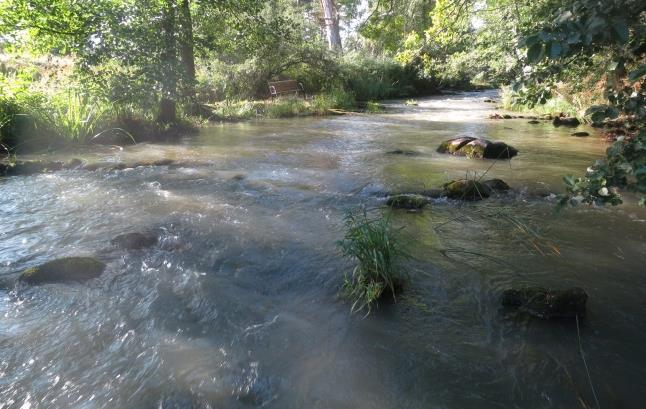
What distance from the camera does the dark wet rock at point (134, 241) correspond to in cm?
449

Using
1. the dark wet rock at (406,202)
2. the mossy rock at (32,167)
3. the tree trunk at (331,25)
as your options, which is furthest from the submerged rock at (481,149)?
the tree trunk at (331,25)

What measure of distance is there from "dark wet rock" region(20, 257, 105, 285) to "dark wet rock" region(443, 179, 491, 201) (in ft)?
14.6

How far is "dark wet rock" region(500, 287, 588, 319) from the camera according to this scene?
3.23 metres

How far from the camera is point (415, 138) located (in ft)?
36.6

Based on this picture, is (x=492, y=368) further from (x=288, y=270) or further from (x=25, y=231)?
(x=25, y=231)

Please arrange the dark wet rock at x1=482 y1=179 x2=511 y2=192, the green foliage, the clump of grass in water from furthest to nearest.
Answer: the dark wet rock at x1=482 y1=179 x2=511 y2=192
the clump of grass in water
the green foliage

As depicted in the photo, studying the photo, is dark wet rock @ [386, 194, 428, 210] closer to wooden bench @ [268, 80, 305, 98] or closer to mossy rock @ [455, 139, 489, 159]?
mossy rock @ [455, 139, 489, 159]

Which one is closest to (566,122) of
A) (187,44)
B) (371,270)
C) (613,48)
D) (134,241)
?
(187,44)

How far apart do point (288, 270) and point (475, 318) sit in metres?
1.70

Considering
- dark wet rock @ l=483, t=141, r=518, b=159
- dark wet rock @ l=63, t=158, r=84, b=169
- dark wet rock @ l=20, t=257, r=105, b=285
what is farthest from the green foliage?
dark wet rock @ l=63, t=158, r=84, b=169

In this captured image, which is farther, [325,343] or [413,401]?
[325,343]

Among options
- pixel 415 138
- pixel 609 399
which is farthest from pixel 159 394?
pixel 415 138

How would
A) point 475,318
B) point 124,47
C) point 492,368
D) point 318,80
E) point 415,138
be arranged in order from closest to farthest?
point 492,368 < point 475,318 < point 124,47 < point 415,138 < point 318,80

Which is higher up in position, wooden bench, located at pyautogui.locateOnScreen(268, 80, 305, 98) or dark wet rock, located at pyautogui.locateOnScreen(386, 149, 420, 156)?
wooden bench, located at pyautogui.locateOnScreen(268, 80, 305, 98)
